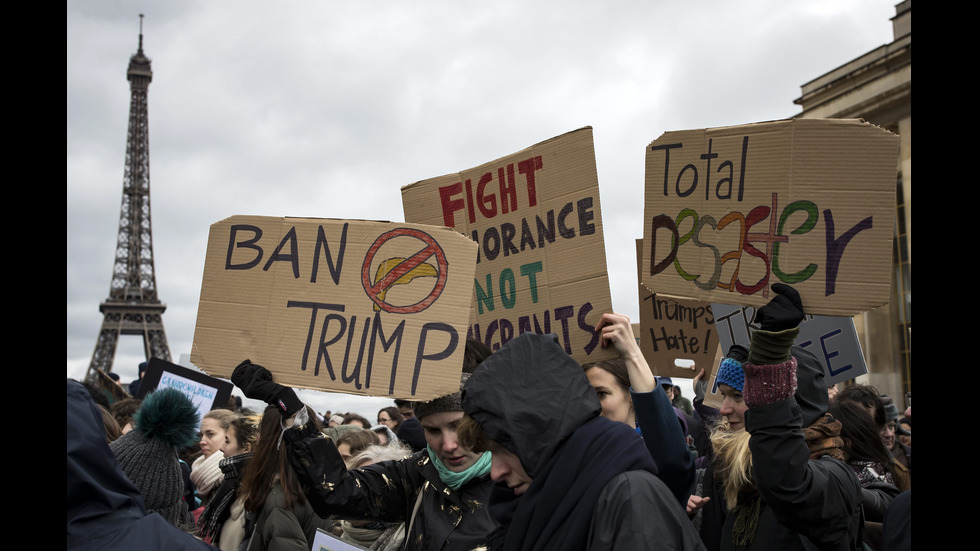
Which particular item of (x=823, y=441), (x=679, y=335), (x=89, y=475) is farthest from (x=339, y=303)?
(x=679, y=335)

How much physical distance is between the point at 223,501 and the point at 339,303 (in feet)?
6.49

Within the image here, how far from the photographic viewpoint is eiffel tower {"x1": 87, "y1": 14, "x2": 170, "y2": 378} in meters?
59.9

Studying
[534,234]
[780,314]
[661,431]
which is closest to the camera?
[780,314]

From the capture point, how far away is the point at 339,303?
3.85 m

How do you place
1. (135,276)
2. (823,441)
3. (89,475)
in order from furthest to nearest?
(135,276)
(823,441)
(89,475)

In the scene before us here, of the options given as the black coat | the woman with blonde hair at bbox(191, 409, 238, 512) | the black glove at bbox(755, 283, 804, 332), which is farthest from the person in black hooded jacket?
the woman with blonde hair at bbox(191, 409, 238, 512)

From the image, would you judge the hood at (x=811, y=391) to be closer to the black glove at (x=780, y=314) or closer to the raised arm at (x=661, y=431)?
the black glove at (x=780, y=314)

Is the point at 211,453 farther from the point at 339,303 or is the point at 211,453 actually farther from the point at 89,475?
the point at 89,475

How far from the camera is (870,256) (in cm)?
321

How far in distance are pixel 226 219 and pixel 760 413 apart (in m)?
2.57
